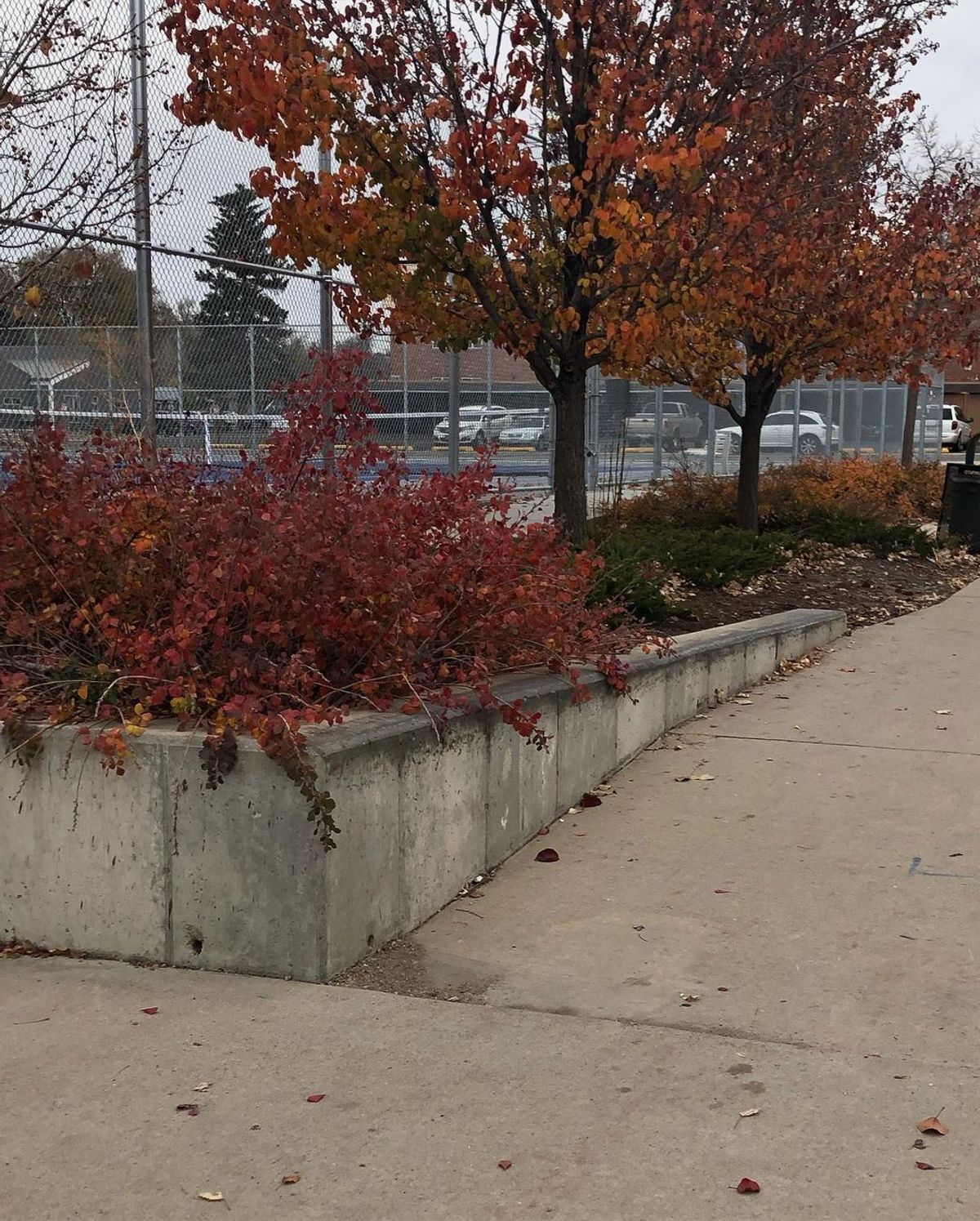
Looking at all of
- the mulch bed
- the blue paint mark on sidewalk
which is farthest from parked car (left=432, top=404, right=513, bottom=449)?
the blue paint mark on sidewalk

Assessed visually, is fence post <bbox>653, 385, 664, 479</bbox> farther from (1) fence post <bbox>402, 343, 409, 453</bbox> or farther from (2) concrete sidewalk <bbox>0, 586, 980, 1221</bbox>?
(2) concrete sidewalk <bbox>0, 586, 980, 1221</bbox>

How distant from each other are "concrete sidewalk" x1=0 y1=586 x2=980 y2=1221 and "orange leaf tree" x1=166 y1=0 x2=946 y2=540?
3325 mm

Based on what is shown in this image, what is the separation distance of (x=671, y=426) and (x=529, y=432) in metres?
5.07

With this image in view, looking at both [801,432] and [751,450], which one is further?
[801,432]

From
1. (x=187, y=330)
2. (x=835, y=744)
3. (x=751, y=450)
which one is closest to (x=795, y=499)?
(x=751, y=450)

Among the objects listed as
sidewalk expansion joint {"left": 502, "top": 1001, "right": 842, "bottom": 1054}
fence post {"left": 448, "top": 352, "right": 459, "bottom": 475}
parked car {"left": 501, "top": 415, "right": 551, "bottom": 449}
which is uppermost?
fence post {"left": 448, "top": 352, "right": 459, "bottom": 475}

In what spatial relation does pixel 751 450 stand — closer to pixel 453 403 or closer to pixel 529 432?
pixel 453 403

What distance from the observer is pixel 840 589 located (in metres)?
12.4

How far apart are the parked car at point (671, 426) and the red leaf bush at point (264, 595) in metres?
19.1

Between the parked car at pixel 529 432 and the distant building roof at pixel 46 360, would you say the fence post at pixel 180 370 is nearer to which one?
the distant building roof at pixel 46 360

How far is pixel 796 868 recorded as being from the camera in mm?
5418

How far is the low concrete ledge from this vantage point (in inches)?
173

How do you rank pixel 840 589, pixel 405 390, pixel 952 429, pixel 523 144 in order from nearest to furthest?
pixel 523 144 < pixel 840 589 < pixel 405 390 < pixel 952 429

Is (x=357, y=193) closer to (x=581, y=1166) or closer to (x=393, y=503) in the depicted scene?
(x=393, y=503)
